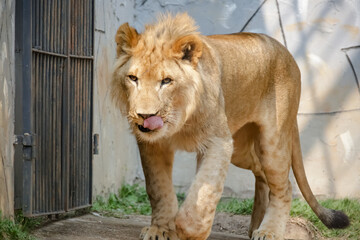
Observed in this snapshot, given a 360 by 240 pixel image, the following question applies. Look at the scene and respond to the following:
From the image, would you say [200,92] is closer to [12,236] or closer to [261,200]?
[12,236]

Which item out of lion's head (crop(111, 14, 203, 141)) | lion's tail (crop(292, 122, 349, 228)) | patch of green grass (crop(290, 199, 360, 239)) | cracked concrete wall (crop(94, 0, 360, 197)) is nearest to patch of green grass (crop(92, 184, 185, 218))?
cracked concrete wall (crop(94, 0, 360, 197))

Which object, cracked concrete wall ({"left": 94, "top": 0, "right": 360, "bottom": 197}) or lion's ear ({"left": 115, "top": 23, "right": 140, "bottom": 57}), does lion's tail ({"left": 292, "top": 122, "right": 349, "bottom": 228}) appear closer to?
cracked concrete wall ({"left": 94, "top": 0, "right": 360, "bottom": 197})

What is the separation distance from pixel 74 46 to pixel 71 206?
3.66 ft

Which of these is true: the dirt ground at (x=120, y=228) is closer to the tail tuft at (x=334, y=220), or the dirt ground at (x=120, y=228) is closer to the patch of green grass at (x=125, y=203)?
the patch of green grass at (x=125, y=203)

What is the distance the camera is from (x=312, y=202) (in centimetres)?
479

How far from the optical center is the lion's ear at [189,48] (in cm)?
333

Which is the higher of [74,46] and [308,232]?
[74,46]

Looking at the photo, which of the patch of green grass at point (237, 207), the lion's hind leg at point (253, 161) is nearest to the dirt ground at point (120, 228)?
the patch of green grass at point (237, 207)

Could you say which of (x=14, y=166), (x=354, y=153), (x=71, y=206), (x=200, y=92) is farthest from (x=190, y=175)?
(x=200, y=92)

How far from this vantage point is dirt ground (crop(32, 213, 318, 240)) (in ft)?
12.9

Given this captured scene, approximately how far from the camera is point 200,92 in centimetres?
338

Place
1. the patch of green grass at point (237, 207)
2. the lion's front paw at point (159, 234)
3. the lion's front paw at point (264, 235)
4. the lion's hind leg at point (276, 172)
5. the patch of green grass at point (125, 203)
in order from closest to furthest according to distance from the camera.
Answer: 1. the lion's front paw at point (159, 234)
2. the lion's front paw at point (264, 235)
3. the lion's hind leg at point (276, 172)
4. the patch of green grass at point (125, 203)
5. the patch of green grass at point (237, 207)

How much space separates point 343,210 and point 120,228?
2.22m

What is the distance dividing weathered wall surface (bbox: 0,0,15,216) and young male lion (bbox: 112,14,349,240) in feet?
2.01
